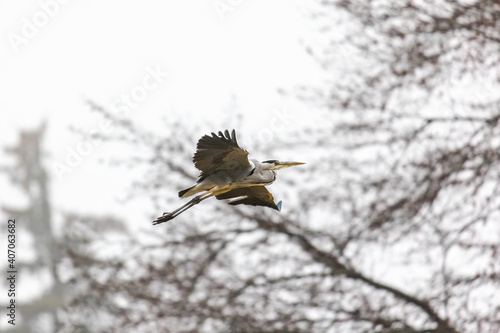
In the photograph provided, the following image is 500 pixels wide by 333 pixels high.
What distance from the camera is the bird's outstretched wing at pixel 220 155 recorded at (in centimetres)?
282

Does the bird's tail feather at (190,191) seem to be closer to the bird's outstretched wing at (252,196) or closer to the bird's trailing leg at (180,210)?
the bird's trailing leg at (180,210)

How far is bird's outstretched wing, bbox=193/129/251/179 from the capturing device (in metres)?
2.82

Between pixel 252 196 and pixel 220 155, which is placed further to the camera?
pixel 252 196

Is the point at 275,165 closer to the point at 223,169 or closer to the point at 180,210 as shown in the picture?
the point at 223,169

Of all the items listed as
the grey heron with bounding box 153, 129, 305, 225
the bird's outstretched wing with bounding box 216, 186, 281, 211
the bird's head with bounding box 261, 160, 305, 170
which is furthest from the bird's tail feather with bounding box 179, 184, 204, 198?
the bird's head with bounding box 261, 160, 305, 170

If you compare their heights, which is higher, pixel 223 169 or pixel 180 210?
pixel 223 169

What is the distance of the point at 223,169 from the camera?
287 centimetres

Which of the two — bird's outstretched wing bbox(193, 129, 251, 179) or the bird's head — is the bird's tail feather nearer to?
bird's outstretched wing bbox(193, 129, 251, 179)

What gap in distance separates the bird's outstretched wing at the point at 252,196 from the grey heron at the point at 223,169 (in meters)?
0.07

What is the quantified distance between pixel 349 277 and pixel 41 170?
20300mm

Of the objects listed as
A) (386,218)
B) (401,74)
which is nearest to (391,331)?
(386,218)

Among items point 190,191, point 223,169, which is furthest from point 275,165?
point 190,191

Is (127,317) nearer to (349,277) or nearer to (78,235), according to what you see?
(78,235)

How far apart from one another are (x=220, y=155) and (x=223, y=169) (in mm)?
56
